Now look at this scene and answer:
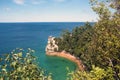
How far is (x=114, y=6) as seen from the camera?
20.3 m

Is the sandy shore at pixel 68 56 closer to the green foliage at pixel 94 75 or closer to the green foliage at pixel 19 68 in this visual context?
the green foliage at pixel 94 75

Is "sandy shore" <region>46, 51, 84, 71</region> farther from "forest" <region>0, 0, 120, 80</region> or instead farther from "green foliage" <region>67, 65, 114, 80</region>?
"green foliage" <region>67, 65, 114, 80</region>

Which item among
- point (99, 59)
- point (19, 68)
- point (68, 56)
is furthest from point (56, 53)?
point (19, 68)

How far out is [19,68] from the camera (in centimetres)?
1228

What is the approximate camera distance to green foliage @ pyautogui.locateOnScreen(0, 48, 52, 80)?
12.3 meters

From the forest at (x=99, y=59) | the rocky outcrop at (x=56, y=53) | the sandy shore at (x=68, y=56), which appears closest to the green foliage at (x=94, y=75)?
the forest at (x=99, y=59)

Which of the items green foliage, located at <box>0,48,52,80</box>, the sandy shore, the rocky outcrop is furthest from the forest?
the rocky outcrop

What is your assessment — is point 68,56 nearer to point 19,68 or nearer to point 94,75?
point 94,75

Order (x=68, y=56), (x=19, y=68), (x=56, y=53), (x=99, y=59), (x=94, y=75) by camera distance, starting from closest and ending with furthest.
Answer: (x=19, y=68) < (x=94, y=75) < (x=99, y=59) < (x=68, y=56) < (x=56, y=53)

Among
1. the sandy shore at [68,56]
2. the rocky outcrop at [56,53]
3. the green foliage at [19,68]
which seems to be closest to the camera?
the green foliage at [19,68]

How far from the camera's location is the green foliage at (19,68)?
1228 centimetres

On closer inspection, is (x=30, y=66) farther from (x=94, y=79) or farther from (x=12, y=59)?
(x=94, y=79)

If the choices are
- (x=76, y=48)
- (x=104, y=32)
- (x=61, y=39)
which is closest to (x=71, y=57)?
(x=76, y=48)

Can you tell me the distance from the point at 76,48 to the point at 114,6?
242ft
